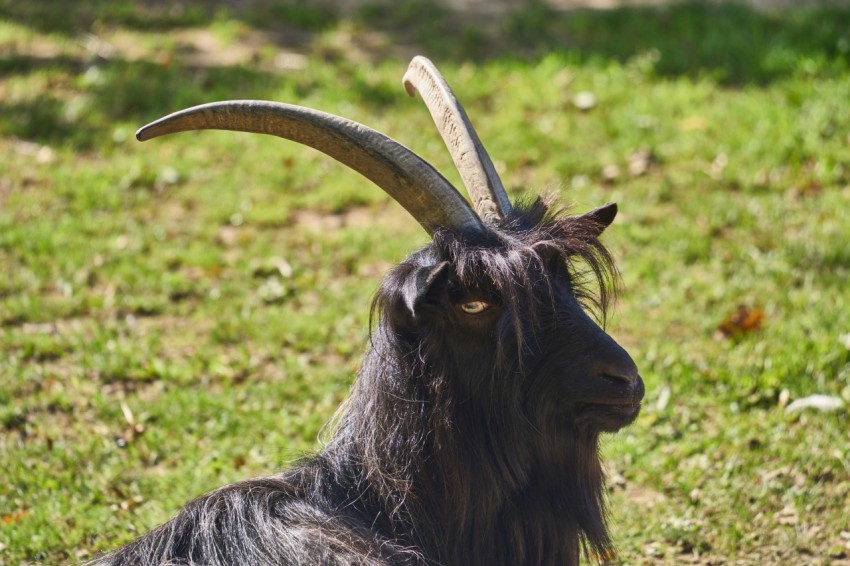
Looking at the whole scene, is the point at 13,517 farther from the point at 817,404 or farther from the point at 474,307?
the point at 817,404

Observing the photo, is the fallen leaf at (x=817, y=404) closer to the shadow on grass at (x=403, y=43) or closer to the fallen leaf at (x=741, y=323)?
the fallen leaf at (x=741, y=323)

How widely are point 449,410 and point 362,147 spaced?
0.93 meters

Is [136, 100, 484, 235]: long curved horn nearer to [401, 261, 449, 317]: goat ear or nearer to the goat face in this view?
the goat face

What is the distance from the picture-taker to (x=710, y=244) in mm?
7223

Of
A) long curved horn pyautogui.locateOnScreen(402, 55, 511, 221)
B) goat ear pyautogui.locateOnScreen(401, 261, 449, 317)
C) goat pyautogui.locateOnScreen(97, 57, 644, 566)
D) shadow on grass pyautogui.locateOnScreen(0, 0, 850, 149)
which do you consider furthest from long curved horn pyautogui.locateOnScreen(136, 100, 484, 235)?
shadow on grass pyautogui.locateOnScreen(0, 0, 850, 149)

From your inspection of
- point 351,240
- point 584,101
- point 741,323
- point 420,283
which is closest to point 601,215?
point 420,283

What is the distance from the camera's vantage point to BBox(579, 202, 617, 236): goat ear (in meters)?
3.88

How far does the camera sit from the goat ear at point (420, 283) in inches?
136

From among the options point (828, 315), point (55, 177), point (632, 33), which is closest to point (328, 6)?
point (632, 33)

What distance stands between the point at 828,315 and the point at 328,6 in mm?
6877

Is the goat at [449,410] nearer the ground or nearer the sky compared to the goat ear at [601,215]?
nearer the ground

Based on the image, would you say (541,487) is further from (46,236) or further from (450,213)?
(46,236)

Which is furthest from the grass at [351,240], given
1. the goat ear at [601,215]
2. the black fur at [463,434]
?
the goat ear at [601,215]

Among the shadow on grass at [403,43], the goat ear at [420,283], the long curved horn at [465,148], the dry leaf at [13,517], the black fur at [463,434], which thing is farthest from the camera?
the shadow on grass at [403,43]
